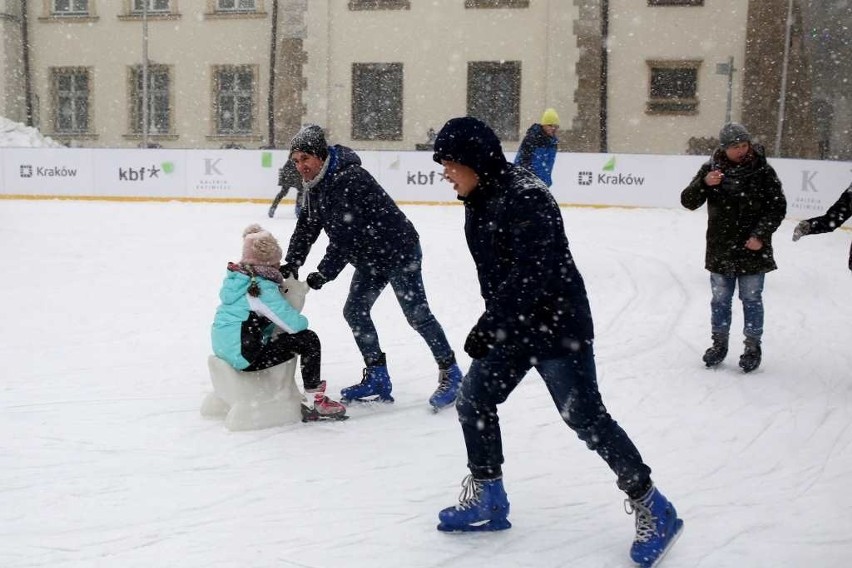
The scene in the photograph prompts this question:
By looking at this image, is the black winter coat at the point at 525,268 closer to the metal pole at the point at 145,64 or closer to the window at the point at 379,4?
the window at the point at 379,4

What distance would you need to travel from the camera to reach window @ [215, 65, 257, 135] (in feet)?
82.6

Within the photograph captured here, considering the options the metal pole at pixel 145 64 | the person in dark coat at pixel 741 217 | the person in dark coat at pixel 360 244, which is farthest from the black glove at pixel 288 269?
the metal pole at pixel 145 64

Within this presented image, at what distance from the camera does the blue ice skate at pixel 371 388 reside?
5109 millimetres

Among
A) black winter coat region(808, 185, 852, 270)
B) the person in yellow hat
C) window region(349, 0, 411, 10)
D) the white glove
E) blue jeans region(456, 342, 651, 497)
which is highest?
window region(349, 0, 411, 10)

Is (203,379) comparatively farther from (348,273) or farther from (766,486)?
(348,273)

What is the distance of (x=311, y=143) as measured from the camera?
455cm

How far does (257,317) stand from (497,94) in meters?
19.9

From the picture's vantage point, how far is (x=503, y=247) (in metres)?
3.02

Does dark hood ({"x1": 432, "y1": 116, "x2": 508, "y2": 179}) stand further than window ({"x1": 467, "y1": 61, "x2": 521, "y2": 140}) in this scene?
No

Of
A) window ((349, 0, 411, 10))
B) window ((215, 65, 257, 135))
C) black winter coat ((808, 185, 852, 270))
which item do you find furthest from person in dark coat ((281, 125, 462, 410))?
window ((215, 65, 257, 135))

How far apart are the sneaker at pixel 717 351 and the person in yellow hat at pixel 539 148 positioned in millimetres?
2922

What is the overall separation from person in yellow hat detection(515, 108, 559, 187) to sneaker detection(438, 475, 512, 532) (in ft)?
17.7

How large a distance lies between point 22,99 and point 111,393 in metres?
23.8

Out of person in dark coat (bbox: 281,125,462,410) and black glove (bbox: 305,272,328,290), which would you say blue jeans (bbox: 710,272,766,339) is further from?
black glove (bbox: 305,272,328,290)
